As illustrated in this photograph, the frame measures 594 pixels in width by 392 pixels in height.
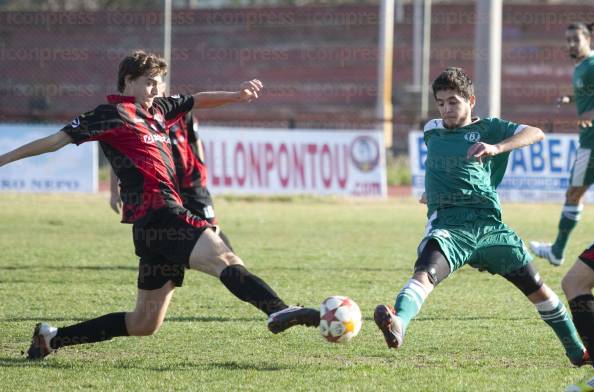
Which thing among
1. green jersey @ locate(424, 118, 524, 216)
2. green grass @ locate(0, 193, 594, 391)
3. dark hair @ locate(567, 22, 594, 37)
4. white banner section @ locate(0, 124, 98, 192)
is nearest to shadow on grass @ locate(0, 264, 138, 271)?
green grass @ locate(0, 193, 594, 391)

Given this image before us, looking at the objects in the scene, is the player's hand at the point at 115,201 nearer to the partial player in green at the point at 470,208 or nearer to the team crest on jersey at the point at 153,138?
the team crest on jersey at the point at 153,138

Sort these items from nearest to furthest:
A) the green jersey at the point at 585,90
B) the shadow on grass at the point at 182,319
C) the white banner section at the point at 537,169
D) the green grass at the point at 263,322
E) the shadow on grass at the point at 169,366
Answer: the green grass at the point at 263,322
the shadow on grass at the point at 169,366
the shadow on grass at the point at 182,319
the green jersey at the point at 585,90
the white banner section at the point at 537,169

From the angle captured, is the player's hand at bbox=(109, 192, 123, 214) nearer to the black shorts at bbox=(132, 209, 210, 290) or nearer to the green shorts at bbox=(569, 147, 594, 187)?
the black shorts at bbox=(132, 209, 210, 290)

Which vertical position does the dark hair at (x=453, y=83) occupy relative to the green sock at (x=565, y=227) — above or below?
above

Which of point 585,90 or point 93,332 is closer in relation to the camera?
point 93,332

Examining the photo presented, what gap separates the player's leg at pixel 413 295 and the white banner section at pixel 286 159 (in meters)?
12.5

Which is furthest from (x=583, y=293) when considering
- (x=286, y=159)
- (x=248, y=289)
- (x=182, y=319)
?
(x=286, y=159)

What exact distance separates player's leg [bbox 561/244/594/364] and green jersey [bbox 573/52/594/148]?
4.90 metres

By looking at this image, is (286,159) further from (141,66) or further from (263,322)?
(141,66)

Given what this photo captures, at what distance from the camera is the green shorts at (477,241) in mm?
5207

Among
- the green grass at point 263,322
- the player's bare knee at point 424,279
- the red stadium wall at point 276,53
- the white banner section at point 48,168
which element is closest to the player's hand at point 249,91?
the green grass at point 263,322

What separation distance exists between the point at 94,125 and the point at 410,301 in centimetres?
187

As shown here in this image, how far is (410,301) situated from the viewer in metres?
4.95

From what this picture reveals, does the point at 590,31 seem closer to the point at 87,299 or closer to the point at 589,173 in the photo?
the point at 589,173
